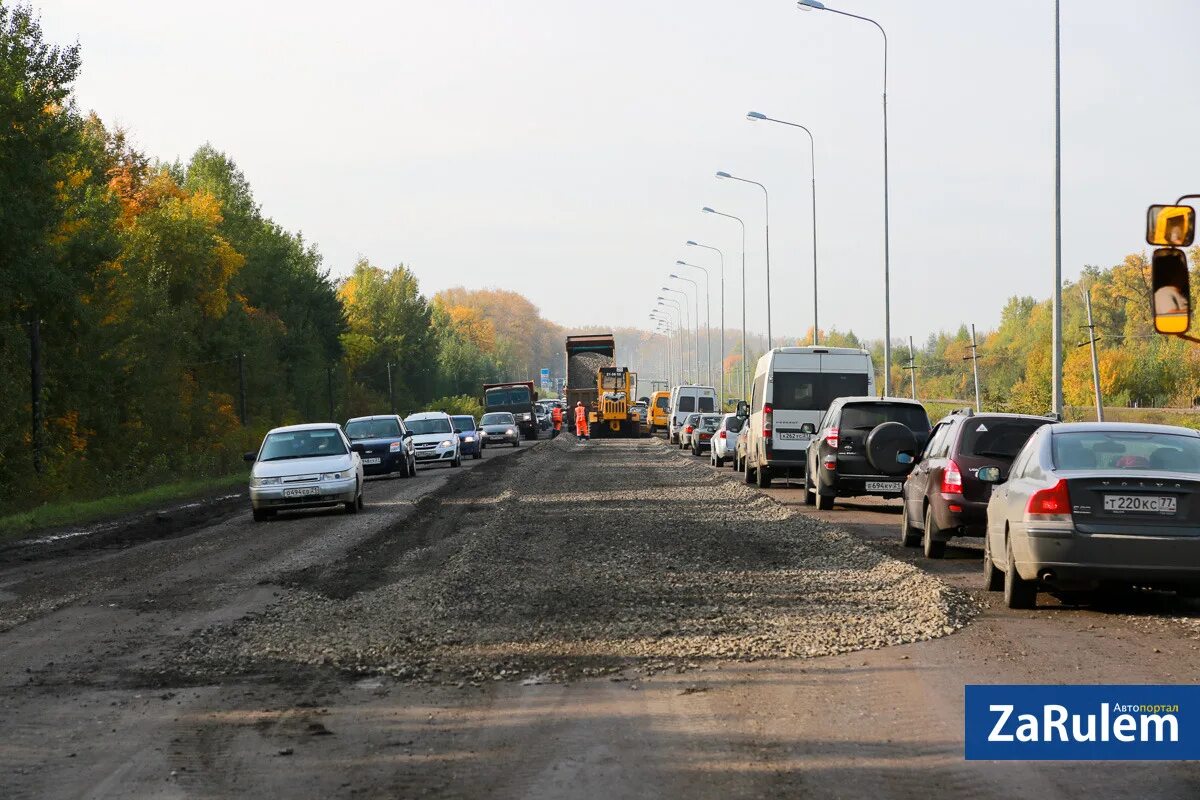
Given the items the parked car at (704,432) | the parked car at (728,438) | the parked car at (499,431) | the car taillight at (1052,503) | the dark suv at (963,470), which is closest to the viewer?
the car taillight at (1052,503)

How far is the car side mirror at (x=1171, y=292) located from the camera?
8.76 metres

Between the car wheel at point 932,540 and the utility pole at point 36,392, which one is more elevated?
the utility pole at point 36,392

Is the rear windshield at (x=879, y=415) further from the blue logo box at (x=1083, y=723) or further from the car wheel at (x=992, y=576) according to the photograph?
the blue logo box at (x=1083, y=723)

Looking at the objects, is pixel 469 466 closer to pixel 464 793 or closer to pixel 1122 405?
pixel 464 793

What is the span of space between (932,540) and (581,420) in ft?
207

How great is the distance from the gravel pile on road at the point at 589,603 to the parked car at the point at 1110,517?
0.75 meters

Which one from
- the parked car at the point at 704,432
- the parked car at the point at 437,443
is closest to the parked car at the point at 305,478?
the parked car at the point at 437,443

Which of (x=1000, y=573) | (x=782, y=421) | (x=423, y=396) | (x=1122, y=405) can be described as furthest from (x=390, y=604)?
(x=423, y=396)

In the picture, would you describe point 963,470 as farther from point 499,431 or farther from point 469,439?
point 499,431

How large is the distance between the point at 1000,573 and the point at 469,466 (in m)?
34.9

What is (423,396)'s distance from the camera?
405 ft

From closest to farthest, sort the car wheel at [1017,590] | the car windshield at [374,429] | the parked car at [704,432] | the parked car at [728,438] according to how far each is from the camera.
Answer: the car wheel at [1017,590] → the car windshield at [374,429] → the parked car at [728,438] → the parked car at [704,432]

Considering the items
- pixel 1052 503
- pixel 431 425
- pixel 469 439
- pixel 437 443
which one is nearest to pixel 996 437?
pixel 1052 503

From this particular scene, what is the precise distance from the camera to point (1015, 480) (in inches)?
518
